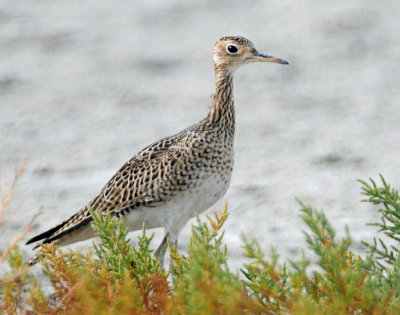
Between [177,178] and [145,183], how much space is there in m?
0.24

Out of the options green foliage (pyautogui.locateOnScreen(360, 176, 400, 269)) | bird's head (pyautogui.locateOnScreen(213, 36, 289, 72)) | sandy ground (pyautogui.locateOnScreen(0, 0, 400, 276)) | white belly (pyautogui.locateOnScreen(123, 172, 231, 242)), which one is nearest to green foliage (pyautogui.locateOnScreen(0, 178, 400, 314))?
green foliage (pyautogui.locateOnScreen(360, 176, 400, 269))

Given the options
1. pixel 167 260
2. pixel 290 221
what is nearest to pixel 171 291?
pixel 167 260

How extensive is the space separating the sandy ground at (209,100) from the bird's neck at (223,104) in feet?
3.87

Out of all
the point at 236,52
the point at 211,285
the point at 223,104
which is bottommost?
the point at 211,285

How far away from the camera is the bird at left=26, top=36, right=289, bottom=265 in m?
5.60

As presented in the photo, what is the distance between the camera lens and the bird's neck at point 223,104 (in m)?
5.84

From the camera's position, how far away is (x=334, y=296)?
3.22m

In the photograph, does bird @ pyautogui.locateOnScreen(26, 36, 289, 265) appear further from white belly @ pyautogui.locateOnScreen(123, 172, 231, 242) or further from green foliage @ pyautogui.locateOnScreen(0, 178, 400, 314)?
green foliage @ pyautogui.locateOnScreen(0, 178, 400, 314)

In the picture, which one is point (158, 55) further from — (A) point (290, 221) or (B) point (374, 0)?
(A) point (290, 221)

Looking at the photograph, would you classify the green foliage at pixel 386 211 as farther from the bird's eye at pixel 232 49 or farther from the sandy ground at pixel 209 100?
the sandy ground at pixel 209 100

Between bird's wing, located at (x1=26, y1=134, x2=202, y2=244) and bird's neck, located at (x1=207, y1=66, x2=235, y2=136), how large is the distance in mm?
280

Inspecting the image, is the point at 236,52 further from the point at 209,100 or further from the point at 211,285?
the point at 209,100

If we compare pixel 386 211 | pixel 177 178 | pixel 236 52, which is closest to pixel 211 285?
pixel 386 211

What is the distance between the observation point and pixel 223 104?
5.92 meters
